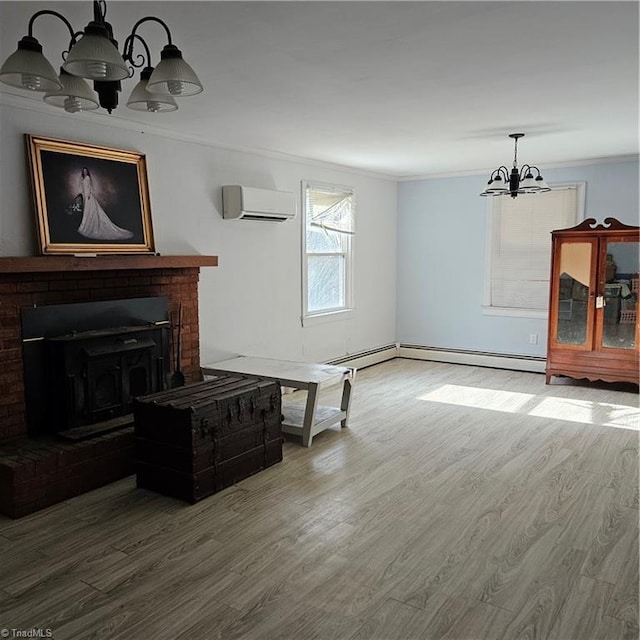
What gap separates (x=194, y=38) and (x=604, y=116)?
2907 millimetres

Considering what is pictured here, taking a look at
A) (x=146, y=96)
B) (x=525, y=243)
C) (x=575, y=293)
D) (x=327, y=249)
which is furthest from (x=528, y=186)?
(x=146, y=96)

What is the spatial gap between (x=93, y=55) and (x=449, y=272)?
5760 millimetres

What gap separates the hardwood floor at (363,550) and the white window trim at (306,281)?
193cm

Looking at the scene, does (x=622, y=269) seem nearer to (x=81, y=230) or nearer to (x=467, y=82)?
(x=467, y=82)

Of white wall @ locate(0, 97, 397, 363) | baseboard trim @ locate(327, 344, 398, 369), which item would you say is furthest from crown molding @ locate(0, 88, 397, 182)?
baseboard trim @ locate(327, 344, 398, 369)

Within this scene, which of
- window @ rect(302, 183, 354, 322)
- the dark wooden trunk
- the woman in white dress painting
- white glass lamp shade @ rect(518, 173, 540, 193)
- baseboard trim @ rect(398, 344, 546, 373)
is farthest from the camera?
baseboard trim @ rect(398, 344, 546, 373)

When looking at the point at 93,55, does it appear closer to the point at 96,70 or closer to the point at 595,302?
the point at 96,70

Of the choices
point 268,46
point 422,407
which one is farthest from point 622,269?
point 268,46

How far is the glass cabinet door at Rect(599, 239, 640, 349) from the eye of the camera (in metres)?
5.44

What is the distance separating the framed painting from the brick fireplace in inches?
7.2

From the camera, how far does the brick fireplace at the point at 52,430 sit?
10.1 ft

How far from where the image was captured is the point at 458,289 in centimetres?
700

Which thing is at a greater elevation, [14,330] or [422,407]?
[14,330]

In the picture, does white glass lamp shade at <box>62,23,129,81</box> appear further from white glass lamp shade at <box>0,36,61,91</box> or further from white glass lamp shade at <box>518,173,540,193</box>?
white glass lamp shade at <box>518,173,540,193</box>
